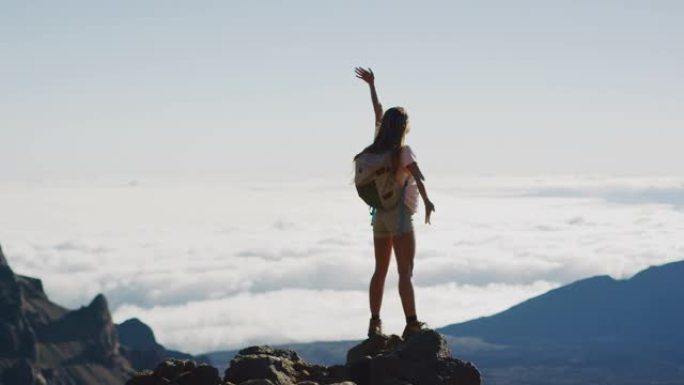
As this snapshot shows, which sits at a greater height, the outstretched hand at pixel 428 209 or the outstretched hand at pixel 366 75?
the outstretched hand at pixel 366 75

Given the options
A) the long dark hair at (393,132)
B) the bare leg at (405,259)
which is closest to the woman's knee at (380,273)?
the bare leg at (405,259)

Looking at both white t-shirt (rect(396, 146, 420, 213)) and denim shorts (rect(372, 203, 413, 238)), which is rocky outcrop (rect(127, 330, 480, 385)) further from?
white t-shirt (rect(396, 146, 420, 213))

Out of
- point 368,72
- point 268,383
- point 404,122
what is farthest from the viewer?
point 368,72

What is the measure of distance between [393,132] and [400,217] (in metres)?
1.95

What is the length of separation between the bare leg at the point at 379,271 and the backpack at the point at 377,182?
90 centimetres

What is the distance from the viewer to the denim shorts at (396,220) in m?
28.6

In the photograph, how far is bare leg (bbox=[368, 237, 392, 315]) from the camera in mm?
29125

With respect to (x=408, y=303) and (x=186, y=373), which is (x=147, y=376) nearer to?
(x=186, y=373)

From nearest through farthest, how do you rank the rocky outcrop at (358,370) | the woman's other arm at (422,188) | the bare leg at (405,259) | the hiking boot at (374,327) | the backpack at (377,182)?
the rocky outcrop at (358,370) < the woman's other arm at (422,188) < the backpack at (377,182) < the bare leg at (405,259) < the hiking boot at (374,327)

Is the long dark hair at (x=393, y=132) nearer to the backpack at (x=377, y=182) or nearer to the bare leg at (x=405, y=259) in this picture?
the backpack at (x=377, y=182)

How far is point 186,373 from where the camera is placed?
89.0 ft

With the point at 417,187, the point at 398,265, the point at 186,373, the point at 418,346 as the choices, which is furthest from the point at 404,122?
the point at 186,373

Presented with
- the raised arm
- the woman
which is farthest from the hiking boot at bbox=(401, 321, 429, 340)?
the raised arm

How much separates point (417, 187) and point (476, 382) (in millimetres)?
4717
